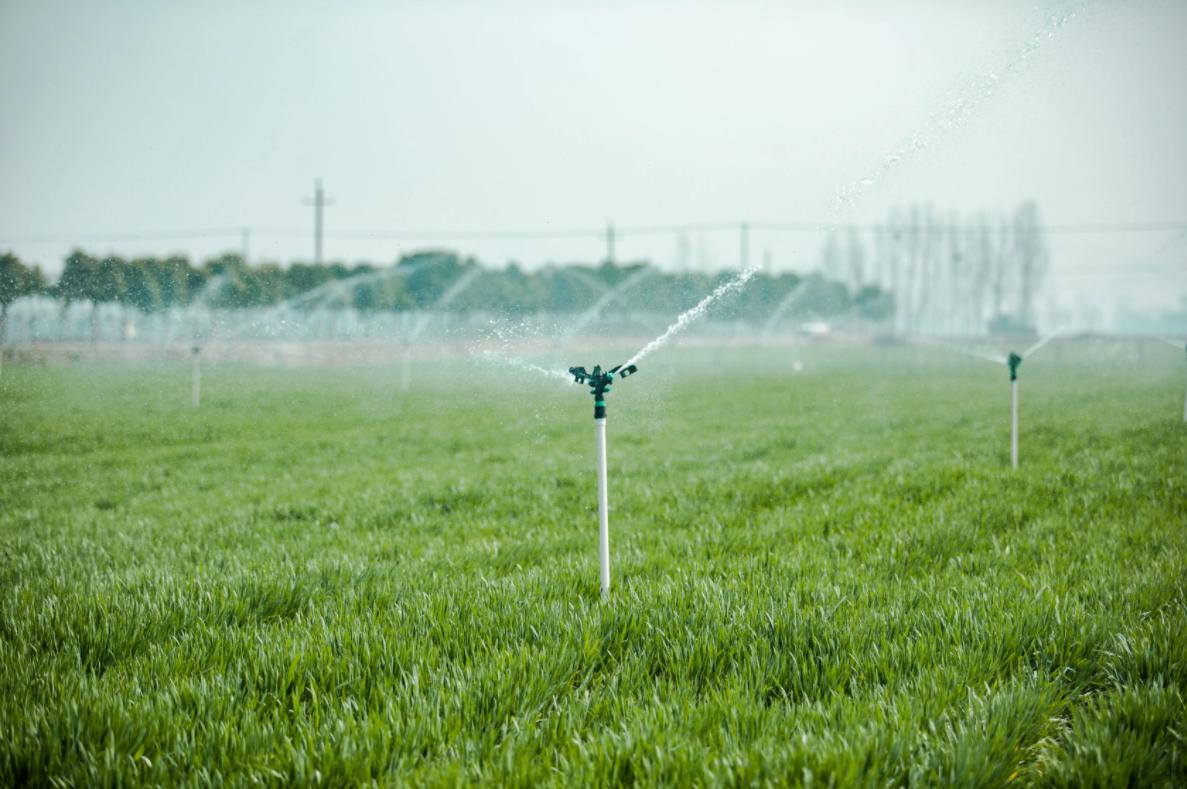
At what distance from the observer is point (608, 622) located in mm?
3600

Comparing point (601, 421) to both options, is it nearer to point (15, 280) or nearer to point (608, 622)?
point (608, 622)

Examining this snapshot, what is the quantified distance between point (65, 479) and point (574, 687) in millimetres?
8369

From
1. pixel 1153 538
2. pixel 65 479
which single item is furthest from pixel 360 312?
pixel 1153 538

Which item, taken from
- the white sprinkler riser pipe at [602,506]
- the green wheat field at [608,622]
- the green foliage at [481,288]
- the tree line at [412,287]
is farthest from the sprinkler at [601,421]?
the green foliage at [481,288]

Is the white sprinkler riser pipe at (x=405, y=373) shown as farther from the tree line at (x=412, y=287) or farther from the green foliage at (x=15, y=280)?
the green foliage at (x=15, y=280)

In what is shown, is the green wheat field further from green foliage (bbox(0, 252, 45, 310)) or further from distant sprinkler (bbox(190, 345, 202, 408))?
distant sprinkler (bbox(190, 345, 202, 408))

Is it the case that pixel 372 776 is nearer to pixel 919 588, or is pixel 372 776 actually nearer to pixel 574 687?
pixel 574 687

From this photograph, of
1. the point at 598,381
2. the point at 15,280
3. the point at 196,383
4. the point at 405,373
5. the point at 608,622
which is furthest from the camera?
the point at 405,373

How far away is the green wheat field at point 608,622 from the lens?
246cm

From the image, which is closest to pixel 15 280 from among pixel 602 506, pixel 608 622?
pixel 602 506

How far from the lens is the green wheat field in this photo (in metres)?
2.46

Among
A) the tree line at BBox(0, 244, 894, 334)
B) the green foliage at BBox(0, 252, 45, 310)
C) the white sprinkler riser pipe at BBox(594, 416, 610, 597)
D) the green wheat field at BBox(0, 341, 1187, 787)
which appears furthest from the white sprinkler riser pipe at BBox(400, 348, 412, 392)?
the white sprinkler riser pipe at BBox(594, 416, 610, 597)

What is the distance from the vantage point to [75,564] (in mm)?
4949

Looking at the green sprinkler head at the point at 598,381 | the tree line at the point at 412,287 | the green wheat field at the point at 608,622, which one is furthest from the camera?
the tree line at the point at 412,287
